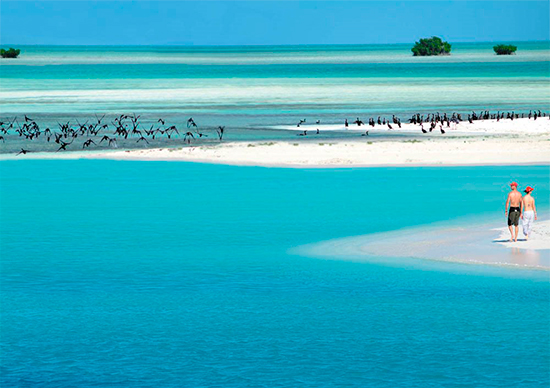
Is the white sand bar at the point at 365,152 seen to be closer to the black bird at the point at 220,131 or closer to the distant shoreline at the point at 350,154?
the distant shoreline at the point at 350,154

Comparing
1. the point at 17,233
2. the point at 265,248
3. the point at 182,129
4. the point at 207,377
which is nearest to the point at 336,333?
the point at 207,377

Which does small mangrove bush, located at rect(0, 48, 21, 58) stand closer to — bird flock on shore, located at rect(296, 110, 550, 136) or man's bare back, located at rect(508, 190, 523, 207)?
bird flock on shore, located at rect(296, 110, 550, 136)

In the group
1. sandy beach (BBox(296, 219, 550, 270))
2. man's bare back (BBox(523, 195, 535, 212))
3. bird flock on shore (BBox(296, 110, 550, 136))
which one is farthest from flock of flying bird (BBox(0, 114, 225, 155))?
man's bare back (BBox(523, 195, 535, 212))

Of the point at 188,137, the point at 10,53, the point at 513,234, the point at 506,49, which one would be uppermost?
the point at 506,49

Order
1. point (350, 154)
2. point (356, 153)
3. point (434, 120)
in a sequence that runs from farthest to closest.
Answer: point (434, 120)
point (356, 153)
point (350, 154)

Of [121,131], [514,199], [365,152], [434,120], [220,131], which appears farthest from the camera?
[434,120]

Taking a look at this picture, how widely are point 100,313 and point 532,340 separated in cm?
562

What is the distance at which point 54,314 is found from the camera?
14.2 m

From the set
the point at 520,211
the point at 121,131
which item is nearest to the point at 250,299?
the point at 520,211

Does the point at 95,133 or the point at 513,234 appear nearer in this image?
the point at 513,234

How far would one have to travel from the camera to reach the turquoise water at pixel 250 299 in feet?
39.0

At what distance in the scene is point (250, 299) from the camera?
14859 millimetres

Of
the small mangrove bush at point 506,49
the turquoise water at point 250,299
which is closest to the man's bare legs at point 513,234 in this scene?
the turquoise water at point 250,299

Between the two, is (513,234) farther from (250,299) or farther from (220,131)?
(220,131)
